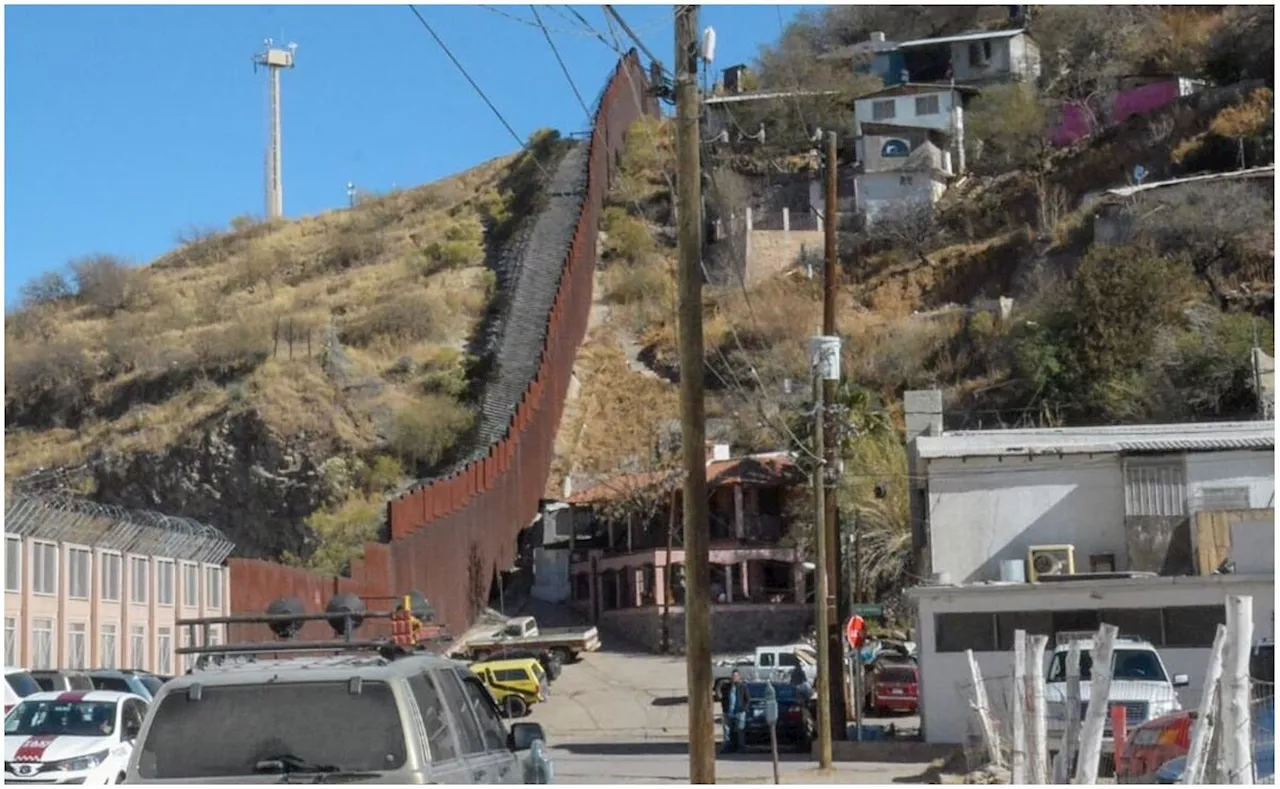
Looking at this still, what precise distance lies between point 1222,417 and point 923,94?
38682 millimetres

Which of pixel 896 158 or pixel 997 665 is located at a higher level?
pixel 896 158

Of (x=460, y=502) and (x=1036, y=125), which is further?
(x=1036, y=125)

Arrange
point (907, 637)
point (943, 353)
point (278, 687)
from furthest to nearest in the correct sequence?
point (943, 353)
point (907, 637)
point (278, 687)

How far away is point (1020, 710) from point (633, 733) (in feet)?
87.9

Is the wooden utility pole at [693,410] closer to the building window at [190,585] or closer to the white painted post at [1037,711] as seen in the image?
the white painted post at [1037,711]

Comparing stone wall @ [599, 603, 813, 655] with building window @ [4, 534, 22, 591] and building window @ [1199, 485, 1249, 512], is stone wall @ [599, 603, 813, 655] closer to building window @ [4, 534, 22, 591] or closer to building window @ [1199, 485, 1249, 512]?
building window @ [1199, 485, 1249, 512]

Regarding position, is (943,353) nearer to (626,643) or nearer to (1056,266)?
(1056,266)

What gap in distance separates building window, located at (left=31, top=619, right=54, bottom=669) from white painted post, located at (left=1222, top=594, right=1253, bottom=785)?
2931cm

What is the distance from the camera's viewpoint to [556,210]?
9588 centimetres

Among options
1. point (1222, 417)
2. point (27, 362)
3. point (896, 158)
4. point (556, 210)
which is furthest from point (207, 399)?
point (1222, 417)

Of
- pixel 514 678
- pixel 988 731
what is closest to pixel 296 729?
pixel 988 731

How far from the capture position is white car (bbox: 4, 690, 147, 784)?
22.1 metres

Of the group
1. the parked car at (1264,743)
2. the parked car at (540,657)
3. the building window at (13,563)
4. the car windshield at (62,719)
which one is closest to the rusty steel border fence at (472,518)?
the parked car at (540,657)

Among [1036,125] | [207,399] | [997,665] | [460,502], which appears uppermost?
[1036,125]
